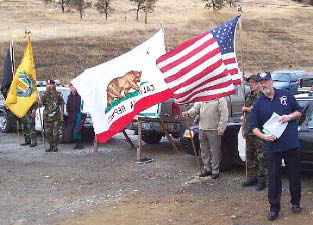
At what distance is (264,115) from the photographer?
20.8 feet

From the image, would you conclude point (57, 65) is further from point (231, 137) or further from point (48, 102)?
point (231, 137)

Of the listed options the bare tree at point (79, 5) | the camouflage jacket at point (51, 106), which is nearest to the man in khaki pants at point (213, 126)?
the camouflage jacket at point (51, 106)

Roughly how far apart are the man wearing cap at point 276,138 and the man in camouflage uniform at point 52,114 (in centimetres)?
684

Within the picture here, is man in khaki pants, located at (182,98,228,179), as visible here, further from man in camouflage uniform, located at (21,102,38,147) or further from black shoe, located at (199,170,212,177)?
man in camouflage uniform, located at (21,102,38,147)

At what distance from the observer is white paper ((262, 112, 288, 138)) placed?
20.3 ft

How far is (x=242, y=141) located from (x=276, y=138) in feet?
7.69

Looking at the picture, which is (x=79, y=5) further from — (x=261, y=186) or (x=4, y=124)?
(x=261, y=186)

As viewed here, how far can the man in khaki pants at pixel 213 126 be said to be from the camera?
8508mm

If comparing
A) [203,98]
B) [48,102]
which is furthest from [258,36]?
[203,98]

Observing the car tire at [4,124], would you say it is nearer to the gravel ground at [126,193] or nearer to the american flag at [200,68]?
the gravel ground at [126,193]

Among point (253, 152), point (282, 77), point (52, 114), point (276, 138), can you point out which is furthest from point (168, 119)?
point (282, 77)

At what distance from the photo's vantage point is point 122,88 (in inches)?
371

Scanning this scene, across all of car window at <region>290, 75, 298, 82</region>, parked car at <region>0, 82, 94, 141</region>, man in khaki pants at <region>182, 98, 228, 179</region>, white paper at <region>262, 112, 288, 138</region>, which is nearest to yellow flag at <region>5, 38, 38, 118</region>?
parked car at <region>0, 82, 94, 141</region>

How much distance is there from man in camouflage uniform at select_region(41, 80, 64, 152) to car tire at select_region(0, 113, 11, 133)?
12.0 ft
